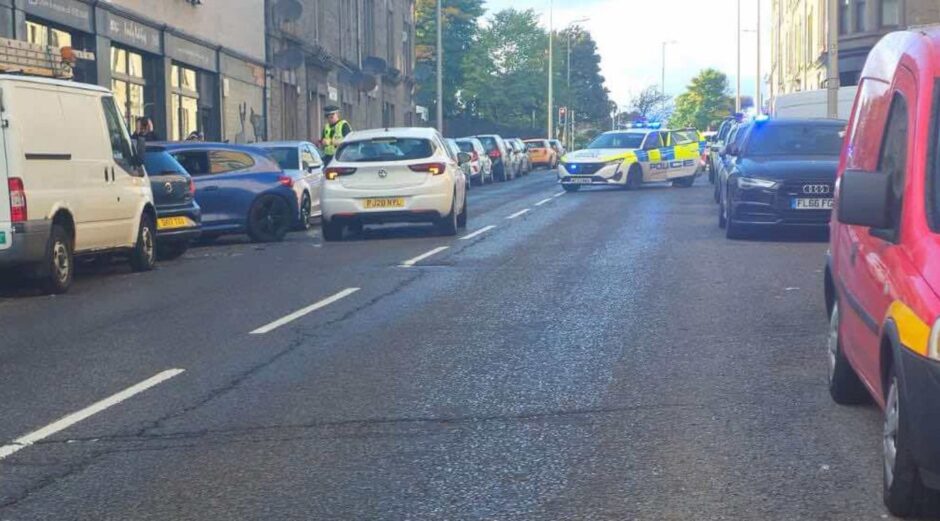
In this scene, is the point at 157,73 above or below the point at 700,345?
above

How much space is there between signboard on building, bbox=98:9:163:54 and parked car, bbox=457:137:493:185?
43.8 feet

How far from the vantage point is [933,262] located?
17.0 feet

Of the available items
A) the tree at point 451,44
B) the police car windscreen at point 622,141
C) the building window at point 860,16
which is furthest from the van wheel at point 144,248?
the tree at point 451,44

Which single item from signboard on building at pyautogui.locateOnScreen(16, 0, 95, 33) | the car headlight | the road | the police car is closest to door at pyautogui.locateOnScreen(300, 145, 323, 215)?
signboard on building at pyautogui.locateOnScreen(16, 0, 95, 33)

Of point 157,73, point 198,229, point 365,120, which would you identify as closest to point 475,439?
point 198,229

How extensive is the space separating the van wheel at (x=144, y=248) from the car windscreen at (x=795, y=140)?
310 inches

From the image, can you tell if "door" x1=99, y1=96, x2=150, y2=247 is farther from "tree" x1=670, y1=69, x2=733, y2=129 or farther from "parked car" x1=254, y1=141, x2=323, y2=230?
"tree" x1=670, y1=69, x2=733, y2=129

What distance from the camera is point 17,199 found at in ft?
42.6

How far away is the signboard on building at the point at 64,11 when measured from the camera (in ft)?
79.8

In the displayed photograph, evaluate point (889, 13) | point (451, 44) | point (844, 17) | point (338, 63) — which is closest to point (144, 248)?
point (338, 63)

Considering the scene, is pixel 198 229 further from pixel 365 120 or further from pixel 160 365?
pixel 365 120

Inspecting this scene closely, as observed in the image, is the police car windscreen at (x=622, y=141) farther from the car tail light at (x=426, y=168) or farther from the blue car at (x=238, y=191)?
→ the car tail light at (x=426, y=168)

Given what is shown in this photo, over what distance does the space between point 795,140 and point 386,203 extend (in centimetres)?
552

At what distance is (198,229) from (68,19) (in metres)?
9.91
